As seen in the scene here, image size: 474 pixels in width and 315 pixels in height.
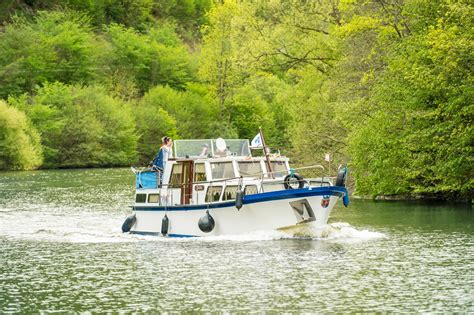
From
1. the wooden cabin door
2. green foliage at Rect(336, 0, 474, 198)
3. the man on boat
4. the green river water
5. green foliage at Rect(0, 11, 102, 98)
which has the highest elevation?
green foliage at Rect(0, 11, 102, 98)

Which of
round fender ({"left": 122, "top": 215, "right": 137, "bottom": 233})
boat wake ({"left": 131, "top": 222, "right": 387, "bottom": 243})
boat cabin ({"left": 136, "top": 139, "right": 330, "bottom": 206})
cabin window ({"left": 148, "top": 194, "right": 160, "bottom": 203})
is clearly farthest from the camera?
round fender ({"left": 122, "top": 215, "right": 137, "bottom": 233})

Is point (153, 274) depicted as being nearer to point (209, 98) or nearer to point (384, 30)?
point (384, 30)

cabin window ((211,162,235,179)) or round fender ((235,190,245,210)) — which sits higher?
cabin window ((211,162,235,179))

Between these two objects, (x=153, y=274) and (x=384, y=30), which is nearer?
(x=153, y=274)

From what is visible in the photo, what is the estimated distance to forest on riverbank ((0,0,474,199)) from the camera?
47000 mm

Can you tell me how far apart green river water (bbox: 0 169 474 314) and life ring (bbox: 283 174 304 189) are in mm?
1964

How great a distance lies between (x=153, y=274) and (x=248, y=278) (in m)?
3.09

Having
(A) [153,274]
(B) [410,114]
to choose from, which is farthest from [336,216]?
(A) [153,274]

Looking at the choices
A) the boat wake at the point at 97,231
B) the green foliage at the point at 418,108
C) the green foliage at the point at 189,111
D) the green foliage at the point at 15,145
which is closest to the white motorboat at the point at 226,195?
the boat wake at the point at 97,231

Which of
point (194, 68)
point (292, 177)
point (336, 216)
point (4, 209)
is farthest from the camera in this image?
point (194, 68)

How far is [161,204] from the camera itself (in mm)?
39375

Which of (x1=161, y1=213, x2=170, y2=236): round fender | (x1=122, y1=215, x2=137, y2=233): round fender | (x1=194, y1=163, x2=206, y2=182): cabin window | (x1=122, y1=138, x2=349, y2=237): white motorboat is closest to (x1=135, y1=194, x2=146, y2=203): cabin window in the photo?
(x1=122, y1=138, x2=349, y2=237): white motorboat

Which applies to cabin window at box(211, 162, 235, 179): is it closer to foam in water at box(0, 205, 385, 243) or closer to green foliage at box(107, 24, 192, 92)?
foam in water at box(0, 205, 385, 243)

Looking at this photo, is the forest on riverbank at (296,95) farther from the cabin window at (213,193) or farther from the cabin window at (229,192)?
Result: the cabin window at (213,193)
